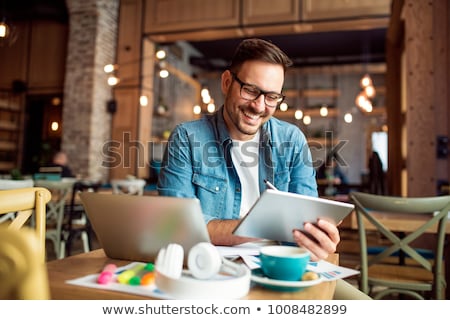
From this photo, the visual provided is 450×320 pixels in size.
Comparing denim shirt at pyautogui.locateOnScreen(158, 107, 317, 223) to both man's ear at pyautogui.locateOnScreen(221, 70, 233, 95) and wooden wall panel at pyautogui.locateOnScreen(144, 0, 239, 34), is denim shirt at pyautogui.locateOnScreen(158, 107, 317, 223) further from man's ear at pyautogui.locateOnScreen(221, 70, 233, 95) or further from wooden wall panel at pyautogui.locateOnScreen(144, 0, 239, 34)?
wooden wall panel at pyautogui.locateOnScreen(144, 0, 239, 34)

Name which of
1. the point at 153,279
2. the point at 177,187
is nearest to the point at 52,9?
the point at 177,187

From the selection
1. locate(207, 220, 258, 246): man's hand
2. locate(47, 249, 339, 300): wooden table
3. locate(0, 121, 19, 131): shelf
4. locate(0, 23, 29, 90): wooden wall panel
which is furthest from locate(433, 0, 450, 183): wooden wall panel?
locate(0, 121, 19, 131): shelf

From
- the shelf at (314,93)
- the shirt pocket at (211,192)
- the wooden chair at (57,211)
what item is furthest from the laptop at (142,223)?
the shelf at (314,93)

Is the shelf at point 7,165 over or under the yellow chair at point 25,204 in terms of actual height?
over

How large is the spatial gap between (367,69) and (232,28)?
3.75 m

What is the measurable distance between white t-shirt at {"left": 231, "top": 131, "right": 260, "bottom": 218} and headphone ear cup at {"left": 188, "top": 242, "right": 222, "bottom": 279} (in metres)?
0.73

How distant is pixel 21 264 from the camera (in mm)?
358

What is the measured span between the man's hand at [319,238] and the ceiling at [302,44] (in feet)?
19.8

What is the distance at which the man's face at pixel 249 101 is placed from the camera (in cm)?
125


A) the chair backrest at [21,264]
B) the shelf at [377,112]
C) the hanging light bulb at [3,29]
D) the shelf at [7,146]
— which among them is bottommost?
the chair backrest at [21,264]

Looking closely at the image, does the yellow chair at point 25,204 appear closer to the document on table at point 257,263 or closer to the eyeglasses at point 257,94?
the document on table at point 257,263

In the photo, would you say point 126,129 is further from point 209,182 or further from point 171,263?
point 171,263

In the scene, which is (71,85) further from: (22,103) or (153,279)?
(153,279)

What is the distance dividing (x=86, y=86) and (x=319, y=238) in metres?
5.59
